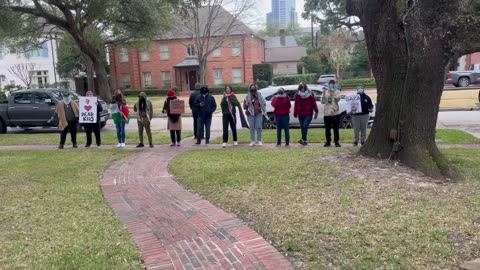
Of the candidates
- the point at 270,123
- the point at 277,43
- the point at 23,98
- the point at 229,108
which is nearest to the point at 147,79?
the point at 277,43

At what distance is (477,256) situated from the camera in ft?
13.1

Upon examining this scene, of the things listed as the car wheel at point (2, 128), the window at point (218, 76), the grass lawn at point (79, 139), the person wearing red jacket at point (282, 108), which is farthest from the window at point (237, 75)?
the person wearing red jacket at point (282, 108)

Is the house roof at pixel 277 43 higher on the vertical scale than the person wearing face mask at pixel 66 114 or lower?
higher

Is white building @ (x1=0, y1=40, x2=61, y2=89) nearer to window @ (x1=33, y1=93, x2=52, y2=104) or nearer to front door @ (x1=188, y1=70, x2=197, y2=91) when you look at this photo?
front door @ (x1=188, y1=70, x2=197, y2=91)

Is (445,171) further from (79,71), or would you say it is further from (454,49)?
(79,71)

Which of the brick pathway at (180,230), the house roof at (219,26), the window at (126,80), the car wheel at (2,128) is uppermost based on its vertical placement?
the house roof at (219,26)

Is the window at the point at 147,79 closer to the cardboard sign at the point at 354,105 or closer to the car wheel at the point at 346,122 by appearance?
the car wheel at the point at 346,122

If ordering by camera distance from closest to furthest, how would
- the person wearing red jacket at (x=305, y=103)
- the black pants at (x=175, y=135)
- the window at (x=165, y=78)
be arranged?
the person wearing red jacket at (x=305, y=103)
the black pants at (x=175, y=135)
the window at (x=165, y=78)

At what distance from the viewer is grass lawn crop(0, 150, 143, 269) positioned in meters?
4.34

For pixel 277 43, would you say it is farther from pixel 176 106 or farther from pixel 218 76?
pixel 176 106

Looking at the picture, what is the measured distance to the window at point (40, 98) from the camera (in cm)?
1642

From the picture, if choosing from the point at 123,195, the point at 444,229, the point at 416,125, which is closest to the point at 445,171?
the point at 416,125

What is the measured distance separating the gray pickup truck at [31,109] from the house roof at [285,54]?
4416cm

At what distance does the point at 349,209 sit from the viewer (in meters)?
5.26
